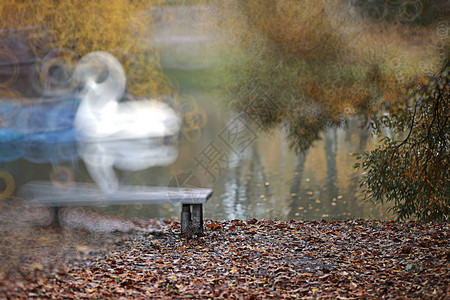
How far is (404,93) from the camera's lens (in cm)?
787

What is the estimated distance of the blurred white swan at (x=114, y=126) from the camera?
28.2ft

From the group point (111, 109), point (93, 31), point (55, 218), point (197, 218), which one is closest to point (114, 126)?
point (111, 109)

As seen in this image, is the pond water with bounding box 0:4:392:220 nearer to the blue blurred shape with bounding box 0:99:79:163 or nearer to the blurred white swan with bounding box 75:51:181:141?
the blue blurred shape with bounding box 0:99:79:163

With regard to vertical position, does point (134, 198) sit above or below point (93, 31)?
below

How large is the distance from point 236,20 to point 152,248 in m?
4.56

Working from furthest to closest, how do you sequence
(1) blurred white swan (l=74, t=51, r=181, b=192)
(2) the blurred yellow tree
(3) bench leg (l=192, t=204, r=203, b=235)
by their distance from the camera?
(1) blurred white swan (l=74, t=51, r=181, b=192), (2) the blurred yellow tree, (3) bench leg (l=192, t=204, r=203, b=235)

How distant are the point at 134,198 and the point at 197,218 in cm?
89

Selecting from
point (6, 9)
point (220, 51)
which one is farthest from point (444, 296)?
point (6, 9)

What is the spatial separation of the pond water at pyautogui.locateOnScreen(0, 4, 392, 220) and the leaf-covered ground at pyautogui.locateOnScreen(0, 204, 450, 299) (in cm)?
261

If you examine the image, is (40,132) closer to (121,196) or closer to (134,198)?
(121,196)

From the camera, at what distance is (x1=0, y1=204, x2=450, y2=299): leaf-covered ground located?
3945 mm

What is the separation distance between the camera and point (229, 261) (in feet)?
16.3

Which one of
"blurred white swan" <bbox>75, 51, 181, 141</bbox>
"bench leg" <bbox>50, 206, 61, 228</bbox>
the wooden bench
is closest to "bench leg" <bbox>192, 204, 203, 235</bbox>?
the wooden bench

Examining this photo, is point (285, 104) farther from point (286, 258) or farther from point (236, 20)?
point (286, 258)
